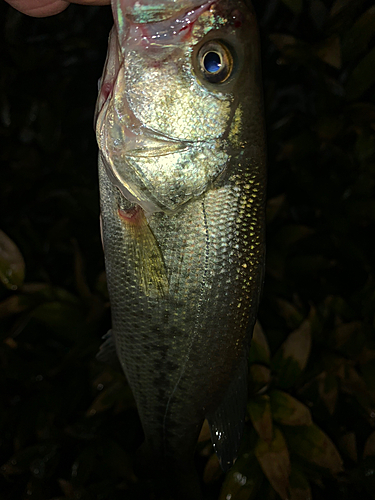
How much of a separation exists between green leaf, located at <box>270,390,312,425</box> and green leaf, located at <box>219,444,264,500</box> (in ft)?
0.63

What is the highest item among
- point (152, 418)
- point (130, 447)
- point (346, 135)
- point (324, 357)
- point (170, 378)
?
point (346, 135)

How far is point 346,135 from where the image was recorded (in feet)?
5.79

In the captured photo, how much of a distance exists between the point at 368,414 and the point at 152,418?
1.04 metres

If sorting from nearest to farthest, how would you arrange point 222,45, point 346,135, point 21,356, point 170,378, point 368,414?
point 222,45, point 170,378, point 368,414, point 21,356, point 346,135

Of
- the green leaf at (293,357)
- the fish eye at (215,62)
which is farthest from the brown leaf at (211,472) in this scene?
the fish eye at (215,62)

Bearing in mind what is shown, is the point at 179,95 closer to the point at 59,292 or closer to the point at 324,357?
the point at 59,292

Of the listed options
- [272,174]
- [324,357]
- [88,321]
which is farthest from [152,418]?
[272,174]

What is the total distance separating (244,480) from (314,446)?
1.01ft

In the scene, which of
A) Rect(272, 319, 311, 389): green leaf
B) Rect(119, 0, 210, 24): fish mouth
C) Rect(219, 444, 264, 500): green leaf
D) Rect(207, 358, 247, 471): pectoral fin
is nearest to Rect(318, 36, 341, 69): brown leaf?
Rect(119, 0, 210, 24): fish mouth

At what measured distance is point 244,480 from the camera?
49.7 inches

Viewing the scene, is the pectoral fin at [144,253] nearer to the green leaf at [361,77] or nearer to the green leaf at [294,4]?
the green leaf at [294,4]

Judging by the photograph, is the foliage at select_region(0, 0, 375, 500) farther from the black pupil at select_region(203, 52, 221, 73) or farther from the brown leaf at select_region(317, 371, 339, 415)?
the black pupil at select_region(203, 52, 221, 73)

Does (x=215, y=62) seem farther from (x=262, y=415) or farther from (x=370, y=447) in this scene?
(x=370, y=447)

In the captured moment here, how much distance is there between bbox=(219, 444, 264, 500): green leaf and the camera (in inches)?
48.9
